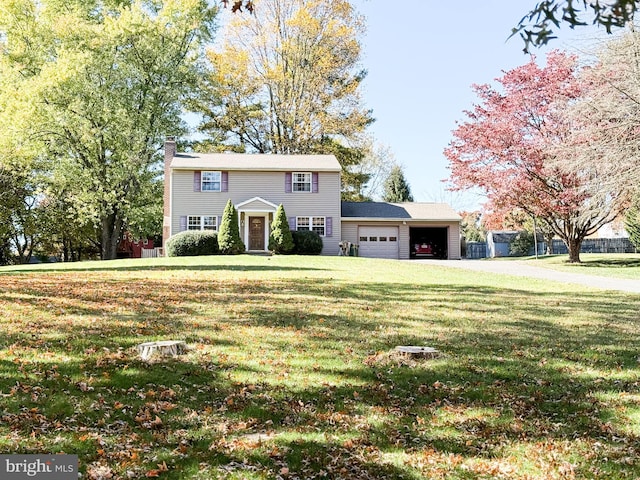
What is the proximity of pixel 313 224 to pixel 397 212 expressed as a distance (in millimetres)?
5141

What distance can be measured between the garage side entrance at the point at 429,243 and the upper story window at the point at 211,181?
39.2ft

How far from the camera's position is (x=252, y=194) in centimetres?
2783

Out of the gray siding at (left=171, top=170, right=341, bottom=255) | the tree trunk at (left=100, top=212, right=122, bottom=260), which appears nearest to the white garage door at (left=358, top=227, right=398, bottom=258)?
the gray siding at (left=171, top=170, right=341, bottom=255)

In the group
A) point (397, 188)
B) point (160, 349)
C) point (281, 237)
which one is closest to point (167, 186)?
point (281, 237)

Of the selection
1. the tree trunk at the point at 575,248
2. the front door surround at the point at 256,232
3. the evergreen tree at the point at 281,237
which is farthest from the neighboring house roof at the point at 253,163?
the tree trunk at the point at 575,248

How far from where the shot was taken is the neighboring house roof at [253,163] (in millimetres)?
27438

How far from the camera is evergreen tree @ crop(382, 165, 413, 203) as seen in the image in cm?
4134

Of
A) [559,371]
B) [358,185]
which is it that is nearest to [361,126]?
[358,185]

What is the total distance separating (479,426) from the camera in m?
4.29

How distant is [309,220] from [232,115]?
11.1 metres

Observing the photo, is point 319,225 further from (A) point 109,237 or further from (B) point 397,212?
(A) point 109,237

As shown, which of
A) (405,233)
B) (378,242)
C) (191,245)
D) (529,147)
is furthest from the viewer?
(405,233)

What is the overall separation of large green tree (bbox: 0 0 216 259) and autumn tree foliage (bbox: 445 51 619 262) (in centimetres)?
1674

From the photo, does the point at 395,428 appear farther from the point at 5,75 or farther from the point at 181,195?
the point at 5,75
